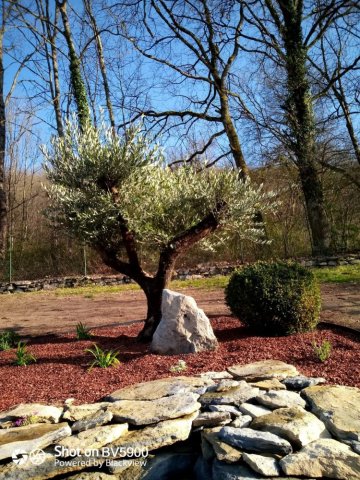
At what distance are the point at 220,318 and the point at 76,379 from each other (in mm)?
3468

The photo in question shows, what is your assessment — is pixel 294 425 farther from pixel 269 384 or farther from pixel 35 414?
pixel 35 414

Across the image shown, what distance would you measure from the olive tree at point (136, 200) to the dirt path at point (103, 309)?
2070 mm

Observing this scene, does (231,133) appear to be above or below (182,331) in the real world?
above

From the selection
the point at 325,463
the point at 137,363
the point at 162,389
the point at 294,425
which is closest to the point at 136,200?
the point at 137,363

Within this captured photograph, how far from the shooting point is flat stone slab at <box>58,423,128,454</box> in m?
2.86

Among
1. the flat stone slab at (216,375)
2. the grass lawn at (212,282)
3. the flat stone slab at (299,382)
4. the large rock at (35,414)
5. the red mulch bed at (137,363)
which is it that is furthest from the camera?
the grass lawn at (212,282)

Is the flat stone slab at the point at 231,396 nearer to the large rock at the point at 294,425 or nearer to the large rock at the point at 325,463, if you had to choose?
the large rock at the point at 294,425

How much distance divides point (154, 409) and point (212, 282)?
10.4 m

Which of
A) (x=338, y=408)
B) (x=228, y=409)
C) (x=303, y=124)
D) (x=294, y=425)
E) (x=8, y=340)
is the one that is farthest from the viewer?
(x=303, y=124)

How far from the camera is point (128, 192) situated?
6238 mm

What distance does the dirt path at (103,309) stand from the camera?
26.0 feet

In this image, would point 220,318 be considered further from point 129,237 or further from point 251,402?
point 251,402

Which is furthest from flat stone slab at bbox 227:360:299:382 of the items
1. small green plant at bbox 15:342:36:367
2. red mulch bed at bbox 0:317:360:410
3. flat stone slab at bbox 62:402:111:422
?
small green plant at bbox 15:342:36:367

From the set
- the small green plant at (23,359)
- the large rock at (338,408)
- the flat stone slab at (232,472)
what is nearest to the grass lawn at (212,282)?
the small green plant at (23,359)
